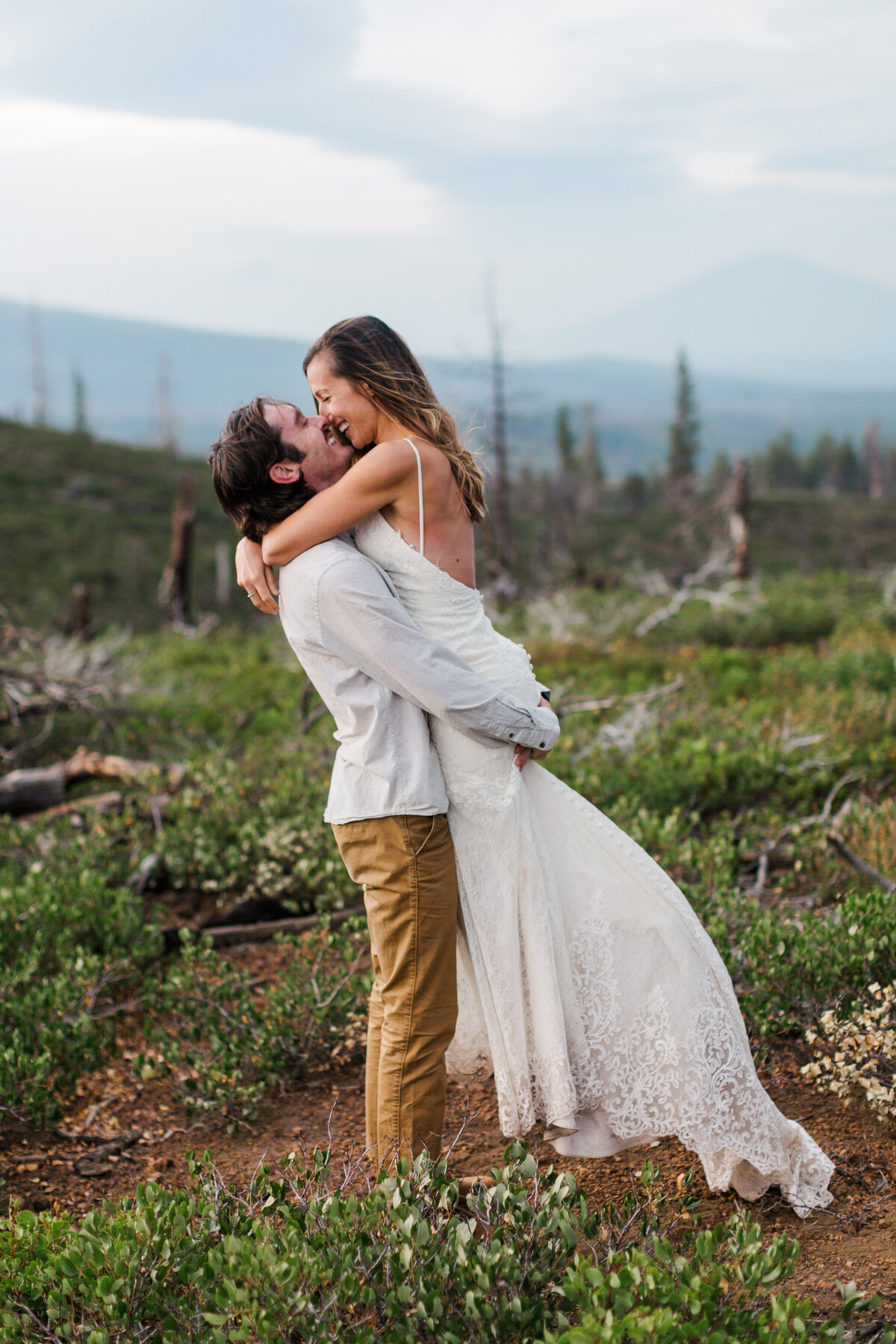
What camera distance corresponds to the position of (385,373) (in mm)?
2607

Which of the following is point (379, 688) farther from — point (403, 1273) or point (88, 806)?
point (88, 806)

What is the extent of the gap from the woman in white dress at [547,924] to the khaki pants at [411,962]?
11 centimetres

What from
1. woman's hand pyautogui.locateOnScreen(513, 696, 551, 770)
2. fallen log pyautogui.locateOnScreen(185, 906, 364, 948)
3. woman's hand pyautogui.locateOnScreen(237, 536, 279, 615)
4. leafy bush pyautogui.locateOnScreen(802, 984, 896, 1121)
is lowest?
fallen log pyautogui.locateOnScreen(185, 906, 364, 948)

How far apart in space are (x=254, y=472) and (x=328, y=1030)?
2.41 m

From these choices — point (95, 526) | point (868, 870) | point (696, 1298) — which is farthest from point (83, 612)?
point (95, 526)

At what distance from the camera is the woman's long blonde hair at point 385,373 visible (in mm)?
2611

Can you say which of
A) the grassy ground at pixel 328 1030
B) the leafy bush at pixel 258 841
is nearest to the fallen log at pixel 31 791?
the grassy ground at pixel 328 1030

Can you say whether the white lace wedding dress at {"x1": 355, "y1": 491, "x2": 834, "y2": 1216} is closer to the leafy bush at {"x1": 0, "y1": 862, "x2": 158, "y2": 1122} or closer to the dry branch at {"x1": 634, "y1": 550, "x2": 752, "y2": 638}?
the leafy bush at {"x1": 0, "y1": 862, "x2": 158, "y2": 1122}

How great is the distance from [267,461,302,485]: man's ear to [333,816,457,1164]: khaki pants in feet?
3.01

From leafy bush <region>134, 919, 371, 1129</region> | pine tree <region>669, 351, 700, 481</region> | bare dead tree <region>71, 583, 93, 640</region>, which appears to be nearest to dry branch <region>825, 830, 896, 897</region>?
leafy bush <region>134, 919, 371, 1129</region>

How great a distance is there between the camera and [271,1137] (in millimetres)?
3686

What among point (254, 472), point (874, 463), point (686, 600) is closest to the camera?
point (254, 472)

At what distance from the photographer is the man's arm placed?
2506 millimetres

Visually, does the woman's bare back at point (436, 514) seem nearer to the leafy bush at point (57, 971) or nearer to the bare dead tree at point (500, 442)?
the leafy bush at point (57, 971)
